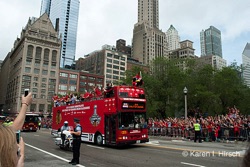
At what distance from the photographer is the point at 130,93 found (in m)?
16.0

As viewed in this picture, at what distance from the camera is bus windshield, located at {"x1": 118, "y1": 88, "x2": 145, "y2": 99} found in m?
15.6

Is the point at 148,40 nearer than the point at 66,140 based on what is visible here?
No

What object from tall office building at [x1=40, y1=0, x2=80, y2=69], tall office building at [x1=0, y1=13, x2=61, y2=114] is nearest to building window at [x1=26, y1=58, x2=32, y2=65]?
tall office building at [x1=0, y1=13, x2=61, y2=114]

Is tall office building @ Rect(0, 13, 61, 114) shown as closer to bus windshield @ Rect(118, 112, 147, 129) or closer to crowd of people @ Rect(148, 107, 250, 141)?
crowd of people @ Rect(148, 107, 250, 141)

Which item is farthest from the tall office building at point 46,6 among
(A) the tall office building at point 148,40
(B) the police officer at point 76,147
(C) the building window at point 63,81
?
(B) the police officer at point 76,147

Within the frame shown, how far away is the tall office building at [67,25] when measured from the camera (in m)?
170

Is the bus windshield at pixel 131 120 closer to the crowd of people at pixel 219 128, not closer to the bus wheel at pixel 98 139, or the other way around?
the bus wheel at pixel 98 139

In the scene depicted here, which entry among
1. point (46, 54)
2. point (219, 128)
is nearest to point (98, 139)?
point (219, 128)

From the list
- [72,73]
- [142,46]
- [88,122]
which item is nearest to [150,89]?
[88,122]

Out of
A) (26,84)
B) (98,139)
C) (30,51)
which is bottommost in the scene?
(98,139)

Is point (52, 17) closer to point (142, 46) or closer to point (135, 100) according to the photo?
point (142, 46)

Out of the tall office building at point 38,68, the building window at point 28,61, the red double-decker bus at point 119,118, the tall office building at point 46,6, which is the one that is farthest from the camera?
the tall office building at point 46,6

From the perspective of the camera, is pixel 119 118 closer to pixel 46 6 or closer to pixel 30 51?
pixel 30 51

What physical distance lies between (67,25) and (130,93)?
16762cm
